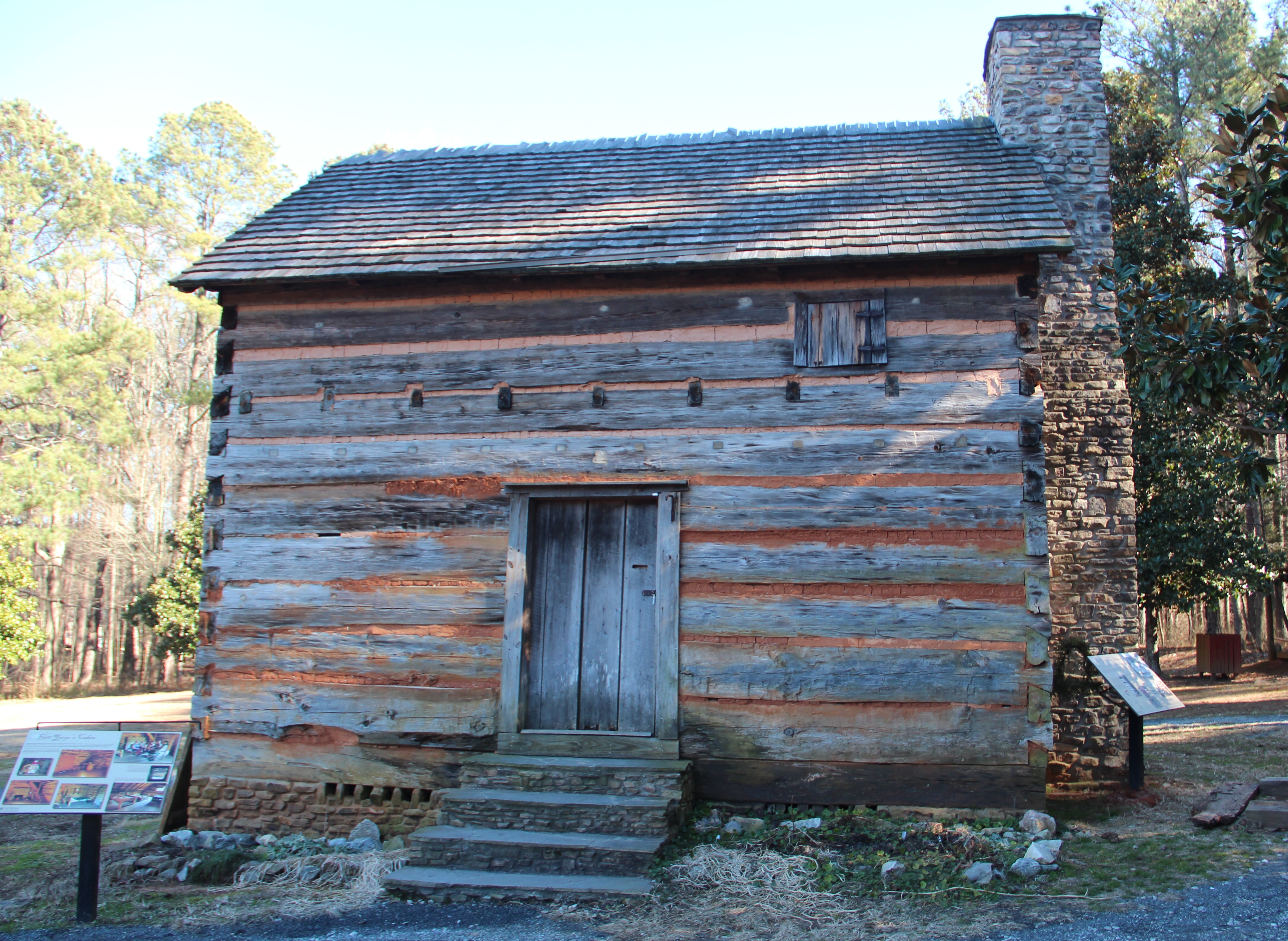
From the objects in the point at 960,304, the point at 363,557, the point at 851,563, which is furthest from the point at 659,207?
the point at 363,557

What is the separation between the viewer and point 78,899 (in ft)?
17.1

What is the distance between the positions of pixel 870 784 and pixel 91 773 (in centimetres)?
506

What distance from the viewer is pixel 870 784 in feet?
21.4

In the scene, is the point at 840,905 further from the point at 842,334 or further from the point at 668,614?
the point at 842,334

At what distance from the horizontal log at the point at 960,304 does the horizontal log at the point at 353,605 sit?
3.82 m

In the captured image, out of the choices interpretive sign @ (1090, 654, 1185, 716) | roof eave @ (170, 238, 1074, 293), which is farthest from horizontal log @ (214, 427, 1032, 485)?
interpretive sign @ (1090, 654, 1185, 716)

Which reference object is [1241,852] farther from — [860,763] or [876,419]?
[876,419]

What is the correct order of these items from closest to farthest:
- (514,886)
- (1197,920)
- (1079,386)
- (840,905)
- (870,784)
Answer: (1197,920) < (840,905) < (514,886) < (870,784) < (1079,386)

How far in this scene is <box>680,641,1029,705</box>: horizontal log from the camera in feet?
21.3

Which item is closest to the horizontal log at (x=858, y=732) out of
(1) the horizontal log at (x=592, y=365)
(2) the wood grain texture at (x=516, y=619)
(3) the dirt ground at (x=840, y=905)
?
(3) the dirt ground at (x=840, y=905)

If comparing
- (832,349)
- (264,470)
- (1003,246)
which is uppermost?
(1003,246)

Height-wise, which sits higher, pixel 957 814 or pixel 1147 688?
pixel 1147 688

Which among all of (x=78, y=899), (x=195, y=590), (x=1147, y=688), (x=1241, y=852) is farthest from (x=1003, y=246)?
(x=195, y=590)

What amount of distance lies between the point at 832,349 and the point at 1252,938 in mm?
4385
